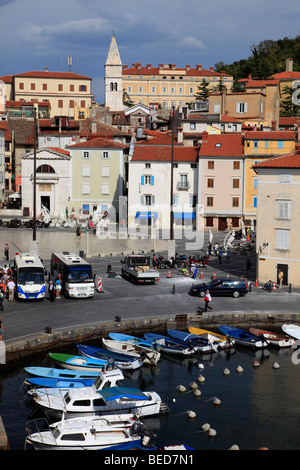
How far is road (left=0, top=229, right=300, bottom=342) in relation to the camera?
40.3 meters

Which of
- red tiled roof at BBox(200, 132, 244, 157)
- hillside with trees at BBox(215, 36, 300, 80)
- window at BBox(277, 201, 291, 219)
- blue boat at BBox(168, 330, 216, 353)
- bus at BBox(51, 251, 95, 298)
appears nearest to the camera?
blue boat at BBox(168, 330, 216, 353)

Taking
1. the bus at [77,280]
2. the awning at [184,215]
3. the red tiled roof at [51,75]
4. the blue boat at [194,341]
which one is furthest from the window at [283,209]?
the red tiled roof at [51,75]

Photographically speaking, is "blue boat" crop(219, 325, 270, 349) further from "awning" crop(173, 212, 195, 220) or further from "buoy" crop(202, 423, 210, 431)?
"awning" crop(173, 212, 195, 220)

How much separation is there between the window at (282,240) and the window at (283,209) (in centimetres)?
112

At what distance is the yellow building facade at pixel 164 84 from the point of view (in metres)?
187

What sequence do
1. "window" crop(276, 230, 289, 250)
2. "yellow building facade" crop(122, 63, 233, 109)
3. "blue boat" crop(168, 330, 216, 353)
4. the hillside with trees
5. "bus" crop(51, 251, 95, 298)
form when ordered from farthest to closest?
"yellow building facade" crop(122, 63, 233, 109), the hillside with trees, "window" crop(276, 230, 289, 250), "bus" crop(51, 251, 95, 298), "blue boat" crop(168, 330, 216, 353)

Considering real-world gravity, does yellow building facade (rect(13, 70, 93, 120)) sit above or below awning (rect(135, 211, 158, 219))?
above

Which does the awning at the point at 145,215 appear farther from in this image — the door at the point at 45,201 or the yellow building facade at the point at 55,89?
the yellow building facade at the point at 55,89

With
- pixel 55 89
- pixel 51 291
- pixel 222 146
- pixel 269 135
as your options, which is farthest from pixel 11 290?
pixel 55 89

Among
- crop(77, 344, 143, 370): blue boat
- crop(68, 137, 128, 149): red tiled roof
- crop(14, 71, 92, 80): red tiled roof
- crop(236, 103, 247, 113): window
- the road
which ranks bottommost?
crop(77, 344, 143, 370): blue boat

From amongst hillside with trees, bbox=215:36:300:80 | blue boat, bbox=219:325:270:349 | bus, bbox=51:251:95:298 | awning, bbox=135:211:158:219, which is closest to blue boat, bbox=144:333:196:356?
blue boat, bbox=219:325:270:349

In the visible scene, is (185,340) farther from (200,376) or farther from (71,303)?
(71,303)

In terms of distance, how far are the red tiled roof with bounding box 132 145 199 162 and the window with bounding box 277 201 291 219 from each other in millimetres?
35545

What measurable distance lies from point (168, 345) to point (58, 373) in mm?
8101
